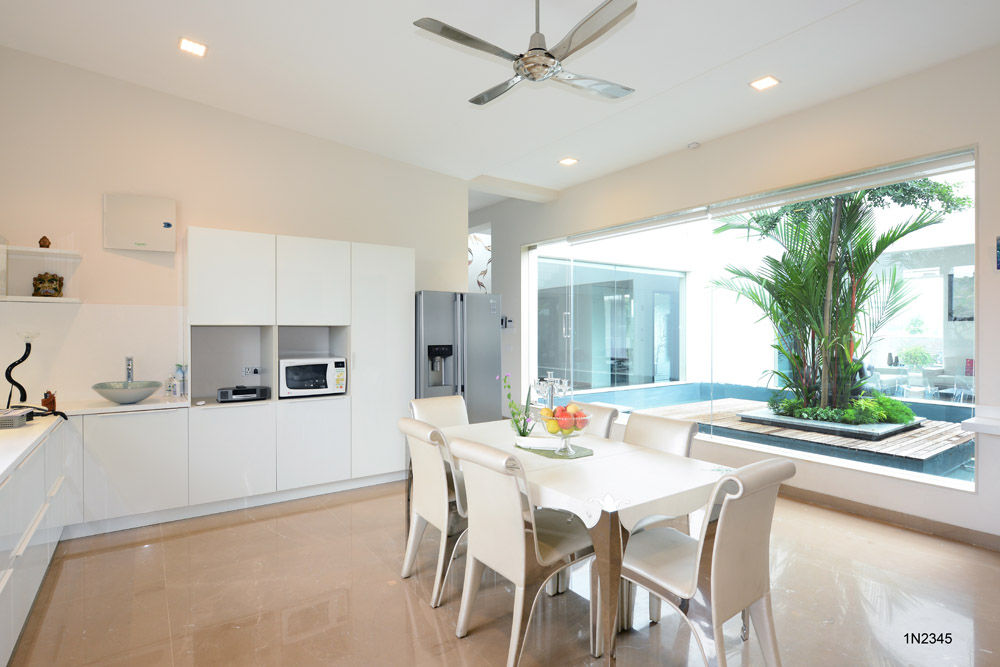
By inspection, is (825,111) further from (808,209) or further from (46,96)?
(46,96)

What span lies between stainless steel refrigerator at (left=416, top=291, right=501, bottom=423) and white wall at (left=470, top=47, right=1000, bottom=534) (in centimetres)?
185

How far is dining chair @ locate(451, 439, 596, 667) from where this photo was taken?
1910mm

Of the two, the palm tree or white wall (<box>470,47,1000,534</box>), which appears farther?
the palm tree

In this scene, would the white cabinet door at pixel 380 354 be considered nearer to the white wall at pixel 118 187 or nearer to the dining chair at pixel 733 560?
the white wall at pixel 118 187

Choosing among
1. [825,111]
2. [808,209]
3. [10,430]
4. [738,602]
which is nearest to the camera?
[738,602]

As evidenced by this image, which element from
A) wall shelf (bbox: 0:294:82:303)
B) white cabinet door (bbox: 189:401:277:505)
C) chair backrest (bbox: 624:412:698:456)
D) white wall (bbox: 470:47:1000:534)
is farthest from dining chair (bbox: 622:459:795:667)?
wall shelf (bbox: 0:294:82:303)

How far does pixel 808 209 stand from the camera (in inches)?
157

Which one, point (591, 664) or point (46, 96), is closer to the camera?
point (591, 664)

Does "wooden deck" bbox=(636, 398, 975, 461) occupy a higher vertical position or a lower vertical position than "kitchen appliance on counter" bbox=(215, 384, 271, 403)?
lower

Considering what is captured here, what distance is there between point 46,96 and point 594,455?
4.17m

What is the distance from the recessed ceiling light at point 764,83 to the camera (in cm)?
337

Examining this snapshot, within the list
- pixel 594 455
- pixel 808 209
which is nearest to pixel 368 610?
pixel 594 455

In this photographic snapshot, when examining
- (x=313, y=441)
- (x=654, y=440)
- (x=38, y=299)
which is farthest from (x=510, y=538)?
(x=38, y=299)

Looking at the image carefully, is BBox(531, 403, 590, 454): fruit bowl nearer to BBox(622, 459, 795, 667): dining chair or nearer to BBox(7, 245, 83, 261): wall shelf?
BBox(622, 459, 795, 667): dining chair
